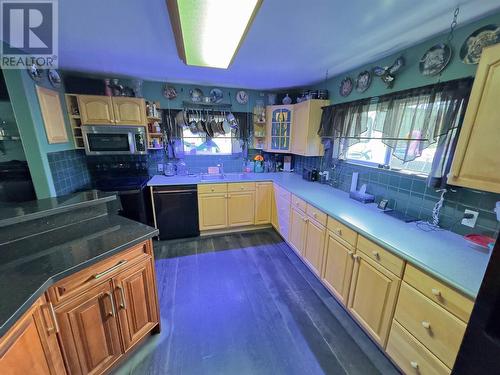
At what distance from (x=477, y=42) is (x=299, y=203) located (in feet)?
6.04

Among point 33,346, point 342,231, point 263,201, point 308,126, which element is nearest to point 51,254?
point 33,346

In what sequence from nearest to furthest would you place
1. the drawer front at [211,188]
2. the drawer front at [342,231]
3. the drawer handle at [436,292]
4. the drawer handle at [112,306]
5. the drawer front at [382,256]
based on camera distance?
1. the drawer handle at [436,292]
2. the drawer handle at [112,306]
3. the drawer front at [382,256]
4. the drawer front at [342,231]
5. the drawer front at [211,188]

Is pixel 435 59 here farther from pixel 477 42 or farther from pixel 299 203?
pixel 299 203

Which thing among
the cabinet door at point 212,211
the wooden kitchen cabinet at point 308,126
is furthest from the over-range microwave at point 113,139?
the wooden kitchen cabinet at point 308,126

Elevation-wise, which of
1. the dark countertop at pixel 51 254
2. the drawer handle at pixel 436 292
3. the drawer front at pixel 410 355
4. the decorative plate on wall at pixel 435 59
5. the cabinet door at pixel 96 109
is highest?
the decorative plate on wall at pixel 435 59

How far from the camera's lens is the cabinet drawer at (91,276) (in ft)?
3.28

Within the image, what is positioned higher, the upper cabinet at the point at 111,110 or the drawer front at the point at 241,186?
the upper cabinet at the point at 111,110

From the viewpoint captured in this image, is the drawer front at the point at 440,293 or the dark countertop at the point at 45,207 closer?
the drawer front at the point at 440,293

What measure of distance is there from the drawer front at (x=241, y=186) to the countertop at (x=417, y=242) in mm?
916

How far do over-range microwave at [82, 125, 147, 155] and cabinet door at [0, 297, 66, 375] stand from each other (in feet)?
7.43

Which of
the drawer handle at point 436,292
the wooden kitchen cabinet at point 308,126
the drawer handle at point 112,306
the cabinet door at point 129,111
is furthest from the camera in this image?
the wooden kitchen cabinet at point 308,126

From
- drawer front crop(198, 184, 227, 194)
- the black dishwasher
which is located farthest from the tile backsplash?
the black dishwasher

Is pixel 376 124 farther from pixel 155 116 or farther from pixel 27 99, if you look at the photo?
pixel 27 99

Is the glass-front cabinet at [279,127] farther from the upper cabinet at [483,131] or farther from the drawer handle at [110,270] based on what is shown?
the drawer handle at [110,270]
